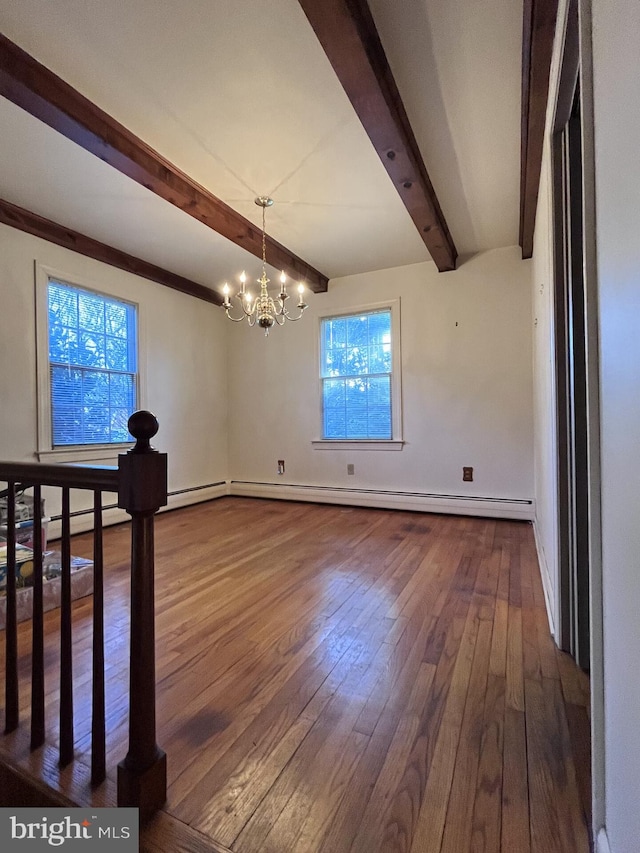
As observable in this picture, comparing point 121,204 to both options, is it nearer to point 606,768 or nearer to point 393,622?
point 393,622

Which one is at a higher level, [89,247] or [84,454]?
[89,247]

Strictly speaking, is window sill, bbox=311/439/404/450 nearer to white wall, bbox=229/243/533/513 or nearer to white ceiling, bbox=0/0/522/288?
white wall, bbox=229/243/533/513

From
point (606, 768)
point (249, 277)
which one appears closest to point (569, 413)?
point (606, 768)

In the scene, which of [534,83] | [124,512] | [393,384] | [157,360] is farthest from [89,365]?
[534,83]

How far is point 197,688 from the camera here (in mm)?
1407

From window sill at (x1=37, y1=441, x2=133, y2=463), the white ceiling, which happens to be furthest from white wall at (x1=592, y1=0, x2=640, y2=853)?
window sill at (x1=37, y1=441, x2=133, y2=463)

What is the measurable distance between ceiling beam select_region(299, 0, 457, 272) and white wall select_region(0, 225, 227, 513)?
2.72 m

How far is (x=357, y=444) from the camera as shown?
4414 mm

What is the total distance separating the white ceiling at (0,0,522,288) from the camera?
1615mm

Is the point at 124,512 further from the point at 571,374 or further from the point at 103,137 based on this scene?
the point at 571,374

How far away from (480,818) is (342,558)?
6.07ft

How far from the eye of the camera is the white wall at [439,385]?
373 cm

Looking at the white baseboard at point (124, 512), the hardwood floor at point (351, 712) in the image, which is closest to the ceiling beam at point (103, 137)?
the white baseboard at point (124, 512)

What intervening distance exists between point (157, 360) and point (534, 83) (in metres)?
3.73
